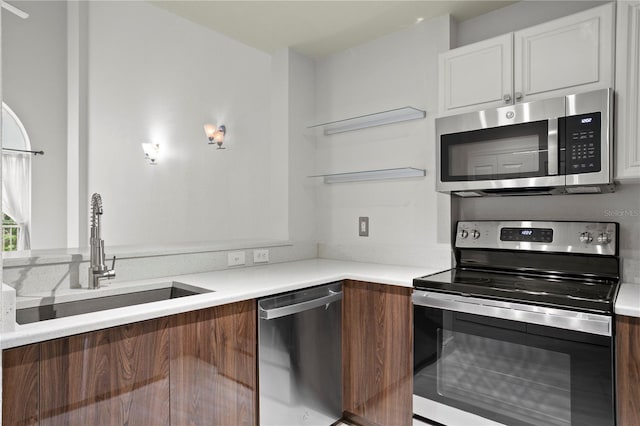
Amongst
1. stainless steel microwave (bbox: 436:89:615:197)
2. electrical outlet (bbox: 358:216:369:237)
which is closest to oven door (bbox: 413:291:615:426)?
stainless steel microwave (bbox: 436:89:615:197)

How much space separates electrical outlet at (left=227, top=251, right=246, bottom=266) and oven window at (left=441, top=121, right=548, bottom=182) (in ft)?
4.06

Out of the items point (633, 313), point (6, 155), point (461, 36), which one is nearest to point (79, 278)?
point (633, 313)

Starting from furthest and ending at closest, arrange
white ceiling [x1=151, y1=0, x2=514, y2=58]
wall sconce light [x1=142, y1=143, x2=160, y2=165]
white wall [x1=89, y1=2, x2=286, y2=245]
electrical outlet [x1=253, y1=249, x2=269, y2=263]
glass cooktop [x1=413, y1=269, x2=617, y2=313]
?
1. wall sconce light [x1=142, y1=143, x2=160, y2=165]
2. white wall [x1=89, y1=2, x2=286, y2=245]
3. electrical outlet [x1=253, y1=249, x2=269, y2=263]
4. white ceiling [x1=151, y1=0, x2=514, y2=58]
5. glass cooktop [x1=413, y1=269, x2=617, y2=313]

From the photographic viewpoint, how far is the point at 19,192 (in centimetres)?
432

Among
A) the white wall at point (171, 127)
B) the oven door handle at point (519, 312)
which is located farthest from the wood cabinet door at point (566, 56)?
the white wall at point (171, 127)

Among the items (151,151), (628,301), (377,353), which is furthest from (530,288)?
(151,151)

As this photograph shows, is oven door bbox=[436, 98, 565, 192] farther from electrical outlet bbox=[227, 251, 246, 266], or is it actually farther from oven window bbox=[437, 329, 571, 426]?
electrical outlet bbox=[227, 251, 246, 266]

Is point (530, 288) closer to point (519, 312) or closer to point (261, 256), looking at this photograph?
point (519, 312)

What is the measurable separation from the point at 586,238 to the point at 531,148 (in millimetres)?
476

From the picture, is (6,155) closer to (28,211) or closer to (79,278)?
(28,211)

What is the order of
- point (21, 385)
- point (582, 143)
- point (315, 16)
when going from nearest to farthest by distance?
point (21, 385), point (582, 143), point (315, 16)

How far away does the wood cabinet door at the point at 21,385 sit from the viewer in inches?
41.6

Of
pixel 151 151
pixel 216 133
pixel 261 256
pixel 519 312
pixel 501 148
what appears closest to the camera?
pixel 519 312

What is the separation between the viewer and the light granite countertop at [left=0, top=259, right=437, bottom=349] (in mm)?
1146
